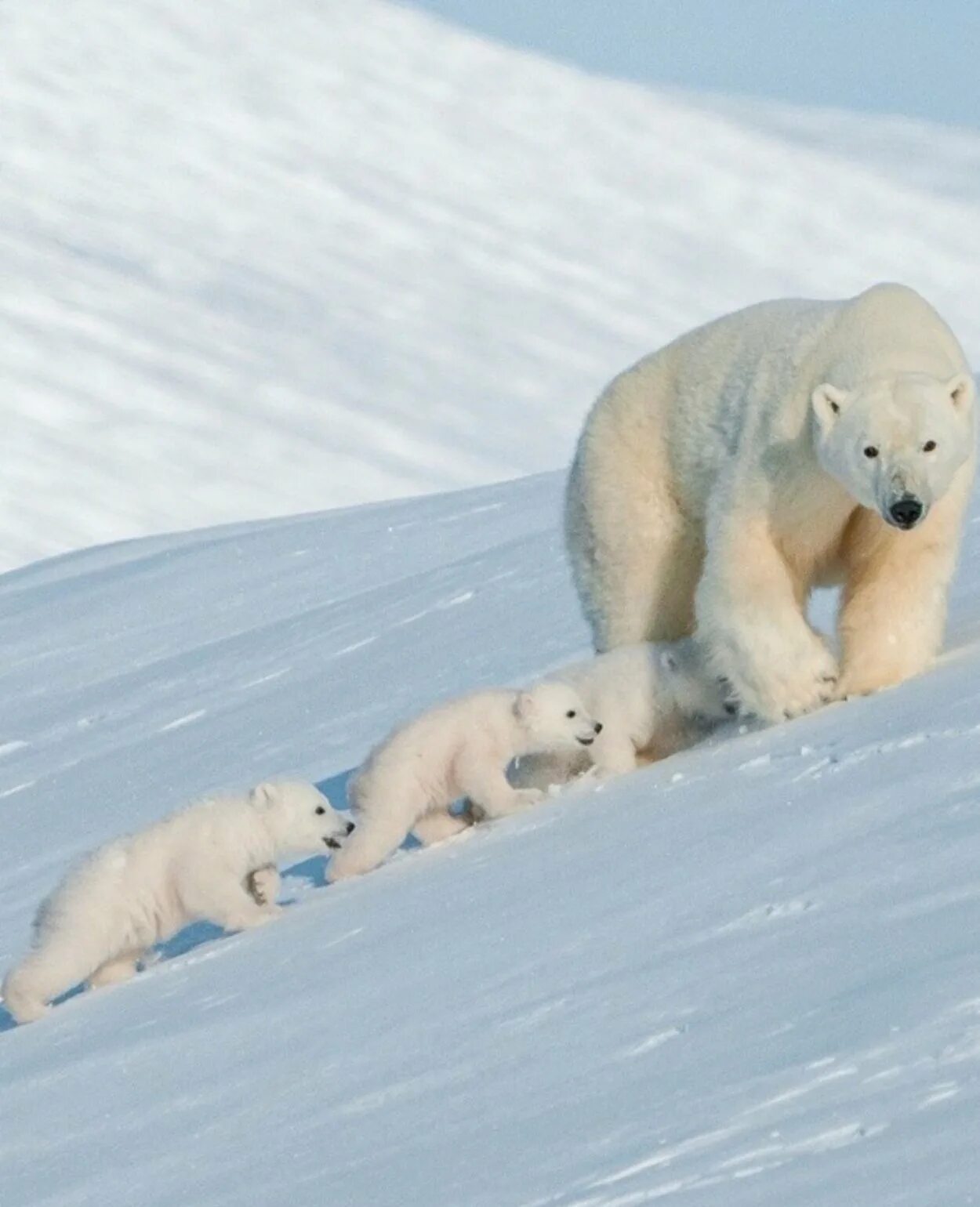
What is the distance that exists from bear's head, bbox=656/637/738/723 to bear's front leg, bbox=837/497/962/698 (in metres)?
0.46

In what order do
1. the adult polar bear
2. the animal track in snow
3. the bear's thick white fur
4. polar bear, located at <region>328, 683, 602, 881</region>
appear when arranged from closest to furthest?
the adult polar bear
polar bear, located at <region>328, 683, 602, 881</region>
the bear's thick white fur
the animal track in snow

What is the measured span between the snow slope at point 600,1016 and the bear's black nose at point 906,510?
36 cm

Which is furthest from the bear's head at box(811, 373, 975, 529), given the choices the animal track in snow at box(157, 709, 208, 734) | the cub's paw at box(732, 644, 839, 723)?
the animal track in snow at box(157, 709, 208, 734)

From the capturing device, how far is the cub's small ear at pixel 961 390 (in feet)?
17.3

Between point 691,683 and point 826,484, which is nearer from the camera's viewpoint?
point 826,484

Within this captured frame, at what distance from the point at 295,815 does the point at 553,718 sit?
668 mm

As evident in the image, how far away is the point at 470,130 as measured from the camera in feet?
102

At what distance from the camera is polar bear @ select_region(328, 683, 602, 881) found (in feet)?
18.1

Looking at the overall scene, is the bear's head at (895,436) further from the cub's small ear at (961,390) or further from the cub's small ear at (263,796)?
the cub's small ear at (263,796)

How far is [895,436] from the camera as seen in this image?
5164 mm

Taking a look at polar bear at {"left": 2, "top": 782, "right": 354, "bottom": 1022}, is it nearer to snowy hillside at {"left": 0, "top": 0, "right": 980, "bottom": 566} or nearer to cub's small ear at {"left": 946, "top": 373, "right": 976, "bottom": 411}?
cub's small ear at {"left": 946, "top": 373, "right": 976, "bottom": 411}

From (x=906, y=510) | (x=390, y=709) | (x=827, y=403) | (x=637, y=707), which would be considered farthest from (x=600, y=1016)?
(x=390, y=709)

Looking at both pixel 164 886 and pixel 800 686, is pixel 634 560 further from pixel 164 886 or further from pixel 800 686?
pixel 164 886

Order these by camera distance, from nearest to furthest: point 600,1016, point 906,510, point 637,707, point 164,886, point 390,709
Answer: point 600,1016, point 906,510, point 164,886, point 637,707, point 390,709
